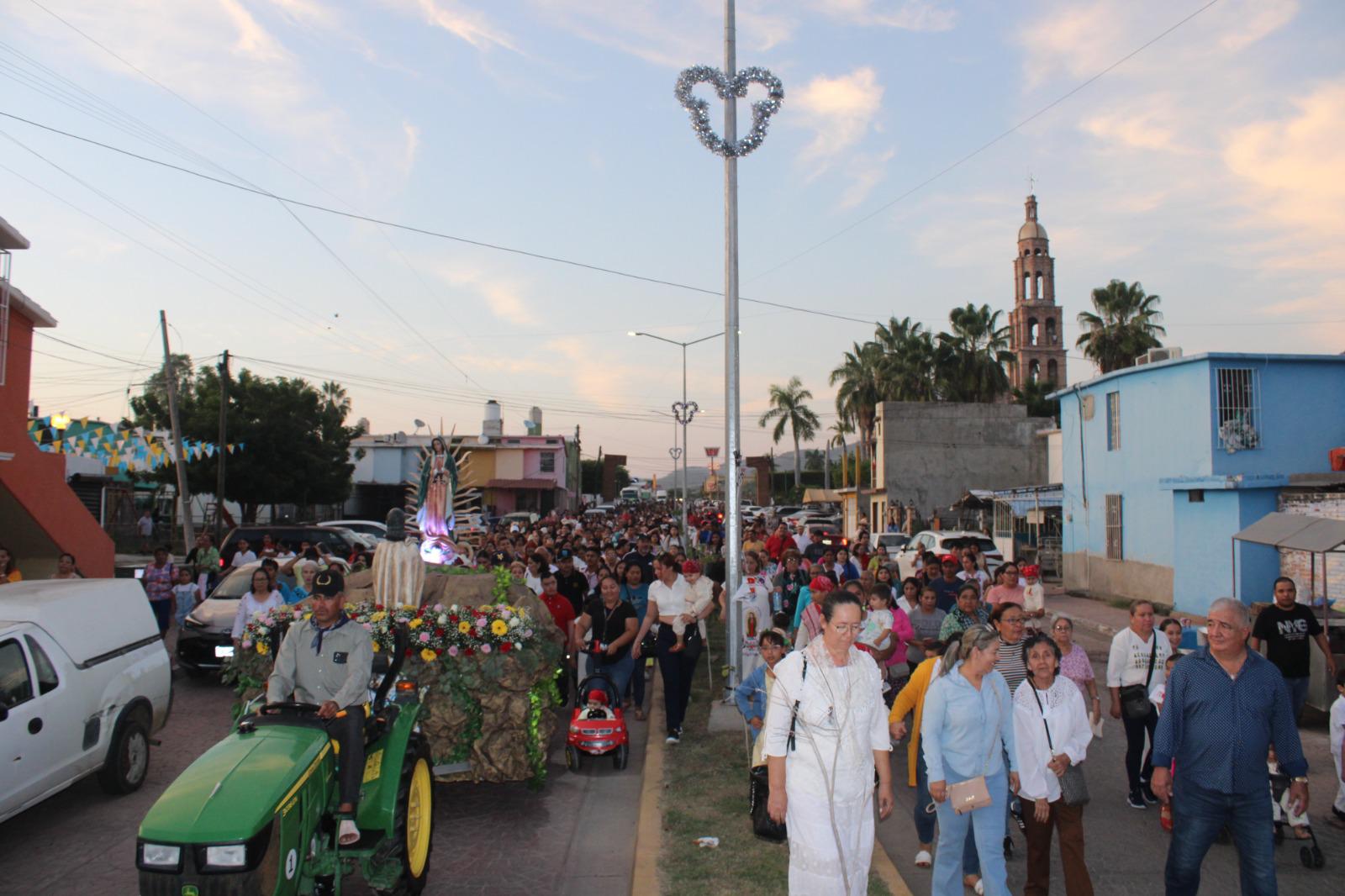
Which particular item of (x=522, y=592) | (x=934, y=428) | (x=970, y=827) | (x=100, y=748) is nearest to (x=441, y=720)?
(x=522, y=592)

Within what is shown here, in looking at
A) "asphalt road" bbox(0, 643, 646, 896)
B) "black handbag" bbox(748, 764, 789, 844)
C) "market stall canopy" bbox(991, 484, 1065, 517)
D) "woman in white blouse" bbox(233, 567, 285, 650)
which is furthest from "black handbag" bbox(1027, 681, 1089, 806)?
"market stall canopy" bbox(991, 484, 1065, 517)

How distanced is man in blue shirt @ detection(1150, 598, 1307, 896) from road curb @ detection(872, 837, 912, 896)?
1.44 metres

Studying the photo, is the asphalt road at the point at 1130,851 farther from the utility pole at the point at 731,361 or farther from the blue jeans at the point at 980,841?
the utility pole at the point at 731,361

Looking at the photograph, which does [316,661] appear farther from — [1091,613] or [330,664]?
[1091,613]

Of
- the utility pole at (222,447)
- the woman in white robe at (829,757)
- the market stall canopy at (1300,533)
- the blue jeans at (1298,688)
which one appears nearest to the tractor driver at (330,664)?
the woman in white robe at (829,757)

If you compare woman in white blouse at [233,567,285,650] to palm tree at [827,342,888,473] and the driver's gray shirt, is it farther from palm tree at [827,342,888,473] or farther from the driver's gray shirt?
palm tree at [827,342,888,473]

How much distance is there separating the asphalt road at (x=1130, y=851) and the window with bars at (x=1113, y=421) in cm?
1553

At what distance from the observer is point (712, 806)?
24.0 feet

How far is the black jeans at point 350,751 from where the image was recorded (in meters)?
5.12

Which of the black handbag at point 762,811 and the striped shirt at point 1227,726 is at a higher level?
the striped shirt at point 1227,726

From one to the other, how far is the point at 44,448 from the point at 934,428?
111 ft

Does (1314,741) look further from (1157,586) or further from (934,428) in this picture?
(934,428)

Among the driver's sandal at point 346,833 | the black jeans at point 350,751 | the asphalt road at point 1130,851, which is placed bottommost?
the asphalt road at point 1130,851

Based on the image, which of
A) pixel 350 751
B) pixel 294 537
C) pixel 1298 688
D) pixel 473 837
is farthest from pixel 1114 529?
pixel 350 751
